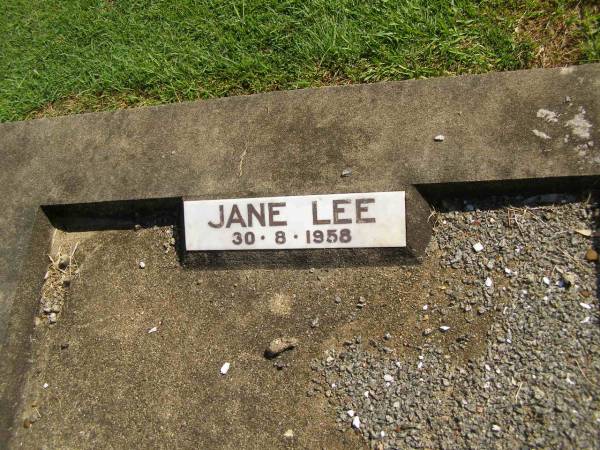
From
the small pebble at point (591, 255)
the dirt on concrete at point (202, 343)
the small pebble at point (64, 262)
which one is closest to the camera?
the small pebble at point (591, 255)

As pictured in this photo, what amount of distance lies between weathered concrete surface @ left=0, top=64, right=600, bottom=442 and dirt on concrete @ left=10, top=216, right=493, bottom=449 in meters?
0.35

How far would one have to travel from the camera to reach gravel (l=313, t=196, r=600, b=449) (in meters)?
1.97

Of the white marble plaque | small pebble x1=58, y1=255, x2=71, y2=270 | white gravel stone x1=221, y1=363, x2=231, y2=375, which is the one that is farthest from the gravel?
small pebble x1=58, y1=255, x2=71, y2=270

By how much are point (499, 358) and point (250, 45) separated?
2.04 m

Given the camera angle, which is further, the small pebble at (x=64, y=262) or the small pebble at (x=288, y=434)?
the small pebble at (x=64, y=262)

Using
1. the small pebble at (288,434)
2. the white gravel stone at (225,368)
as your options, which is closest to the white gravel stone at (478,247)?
the small pebble at (288,434)

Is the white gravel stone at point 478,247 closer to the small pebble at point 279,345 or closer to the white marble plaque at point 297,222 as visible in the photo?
the white marble plaque at point 297,222

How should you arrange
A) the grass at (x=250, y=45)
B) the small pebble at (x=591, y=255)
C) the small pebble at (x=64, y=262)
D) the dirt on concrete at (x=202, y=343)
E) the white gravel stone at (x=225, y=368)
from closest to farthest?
the small pebble at (x=591, y=255) < the dirt on concrete at (x=202, y=343) < the white gravel stone at (x=225, y=368) < the grass at (x=250, y=45) < the small pebble at (x=64, y=262)

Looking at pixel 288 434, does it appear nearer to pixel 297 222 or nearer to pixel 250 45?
pixel 297 222

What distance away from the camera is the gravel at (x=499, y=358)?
1.97 metres

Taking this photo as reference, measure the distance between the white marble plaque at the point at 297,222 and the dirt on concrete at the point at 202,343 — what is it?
0.14 meters

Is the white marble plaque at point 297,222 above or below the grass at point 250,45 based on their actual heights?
below

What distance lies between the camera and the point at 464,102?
2309mm

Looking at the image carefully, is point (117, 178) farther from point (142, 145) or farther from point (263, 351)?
point (263, 351)
